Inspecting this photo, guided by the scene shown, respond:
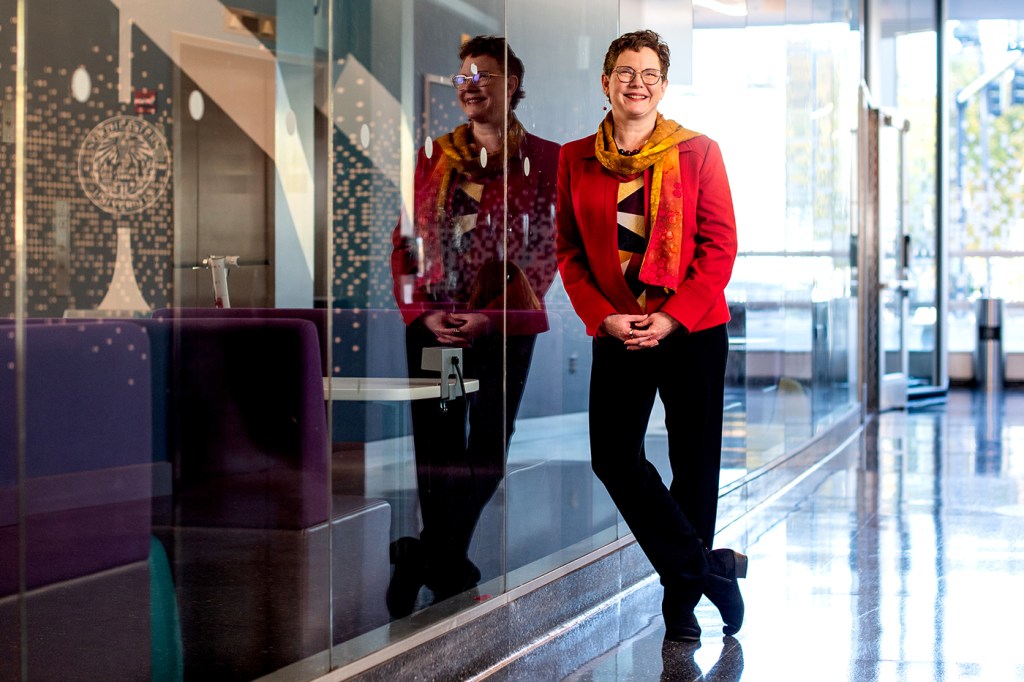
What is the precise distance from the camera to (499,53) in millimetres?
3012

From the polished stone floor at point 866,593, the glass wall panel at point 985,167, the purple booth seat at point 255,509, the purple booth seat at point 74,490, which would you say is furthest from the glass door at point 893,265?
the purple booth seat at point 74,490

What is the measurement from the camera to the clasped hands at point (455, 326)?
2754 millimetres

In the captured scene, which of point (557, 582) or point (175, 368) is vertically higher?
point (175, 368)

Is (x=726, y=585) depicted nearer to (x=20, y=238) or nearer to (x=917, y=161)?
(x=20, y=238)

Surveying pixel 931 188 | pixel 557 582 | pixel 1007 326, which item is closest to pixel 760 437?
pixel 557 582

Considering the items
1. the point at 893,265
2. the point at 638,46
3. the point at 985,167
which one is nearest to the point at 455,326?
the point at 638,46

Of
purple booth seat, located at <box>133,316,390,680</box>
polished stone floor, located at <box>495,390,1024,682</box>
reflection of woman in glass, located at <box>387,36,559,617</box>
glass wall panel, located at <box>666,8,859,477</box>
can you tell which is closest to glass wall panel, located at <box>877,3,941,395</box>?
glass wall panel, located at <box>666,8,859,477</box>

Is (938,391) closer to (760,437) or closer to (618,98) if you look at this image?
(760,437)

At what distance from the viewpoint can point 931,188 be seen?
41.3 ft

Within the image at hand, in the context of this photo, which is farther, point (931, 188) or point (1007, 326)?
point (1007, 326)

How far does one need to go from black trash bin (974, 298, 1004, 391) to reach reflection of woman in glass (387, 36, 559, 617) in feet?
36.6

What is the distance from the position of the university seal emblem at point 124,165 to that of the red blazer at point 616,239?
1505mm

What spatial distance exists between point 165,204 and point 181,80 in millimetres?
195

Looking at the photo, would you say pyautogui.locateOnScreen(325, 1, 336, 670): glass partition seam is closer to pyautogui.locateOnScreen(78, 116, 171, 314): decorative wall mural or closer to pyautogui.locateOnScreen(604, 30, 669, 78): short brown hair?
pyautogui.locateOnScreen(78, 116, 171, 314): decorative wall mural
